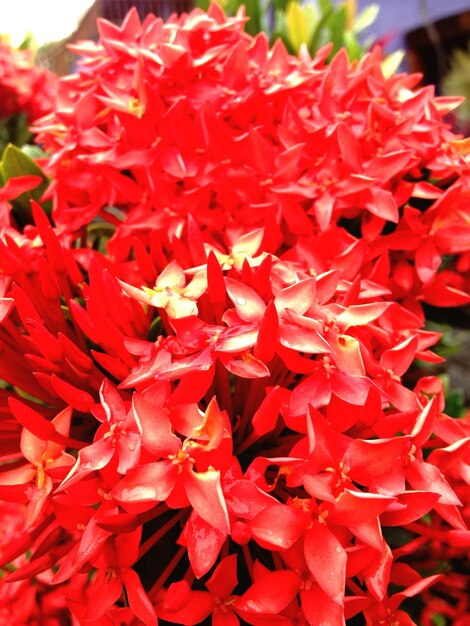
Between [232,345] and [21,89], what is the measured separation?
0.77 m

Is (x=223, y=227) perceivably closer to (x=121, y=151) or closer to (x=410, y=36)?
(x=121, y=151)

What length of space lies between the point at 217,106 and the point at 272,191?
0.09 m

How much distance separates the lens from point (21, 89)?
980 mm

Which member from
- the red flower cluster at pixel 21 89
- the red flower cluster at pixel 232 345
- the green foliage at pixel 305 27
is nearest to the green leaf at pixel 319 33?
the green foliage at pixel 305 27

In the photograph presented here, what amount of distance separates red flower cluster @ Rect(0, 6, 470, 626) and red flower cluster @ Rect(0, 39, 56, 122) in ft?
1.37

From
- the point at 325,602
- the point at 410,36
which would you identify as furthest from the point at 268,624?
the point at 410,36

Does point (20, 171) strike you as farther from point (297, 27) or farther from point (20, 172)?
point (297, 27)

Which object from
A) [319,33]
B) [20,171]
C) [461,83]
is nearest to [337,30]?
[319,33]

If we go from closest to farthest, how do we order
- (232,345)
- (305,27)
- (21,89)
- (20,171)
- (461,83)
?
(232,345) < (20,171) < (305,27) < (21,89) < (461,83)

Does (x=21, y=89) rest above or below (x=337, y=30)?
above

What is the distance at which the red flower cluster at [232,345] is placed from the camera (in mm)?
338

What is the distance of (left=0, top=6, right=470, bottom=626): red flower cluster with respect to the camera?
1.11 ft

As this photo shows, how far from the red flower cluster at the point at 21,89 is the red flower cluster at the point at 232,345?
0.42m

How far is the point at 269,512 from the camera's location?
0.33 metres
